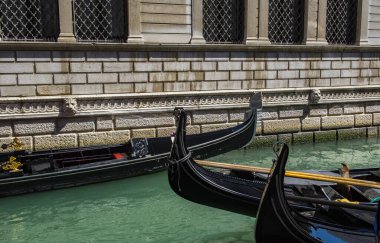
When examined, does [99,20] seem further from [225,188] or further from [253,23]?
[225,188]

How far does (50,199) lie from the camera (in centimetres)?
497

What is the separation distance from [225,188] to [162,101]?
12.0ft

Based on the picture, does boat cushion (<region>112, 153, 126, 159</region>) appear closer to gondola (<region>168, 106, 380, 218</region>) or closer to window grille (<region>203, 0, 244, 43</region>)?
gondola (<region>168, 106, 380, 218</region>)

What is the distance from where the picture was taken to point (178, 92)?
7031 mm

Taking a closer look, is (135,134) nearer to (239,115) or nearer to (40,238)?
(239,115)

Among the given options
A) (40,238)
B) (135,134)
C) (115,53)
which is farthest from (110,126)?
(40,238)

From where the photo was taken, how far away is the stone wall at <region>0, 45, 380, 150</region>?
621 cm

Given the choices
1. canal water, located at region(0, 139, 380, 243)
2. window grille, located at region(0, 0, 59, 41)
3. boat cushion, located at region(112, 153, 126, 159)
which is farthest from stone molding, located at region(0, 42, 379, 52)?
canal water, located at region(0, 139, 380, 243)

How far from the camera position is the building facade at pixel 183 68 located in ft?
20.5

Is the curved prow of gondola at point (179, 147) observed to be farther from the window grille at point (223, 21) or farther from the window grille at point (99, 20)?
the window grille at point (223, 21)

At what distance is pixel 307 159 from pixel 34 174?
13.3ft

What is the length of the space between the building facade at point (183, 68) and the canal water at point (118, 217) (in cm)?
143

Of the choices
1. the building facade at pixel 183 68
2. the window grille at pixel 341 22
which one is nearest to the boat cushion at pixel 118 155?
the building facade at pixel 183 68

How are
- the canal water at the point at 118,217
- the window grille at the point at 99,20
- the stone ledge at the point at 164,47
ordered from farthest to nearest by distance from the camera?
1. the window grille at the point at 99,20
2. the stone ledge at the point at 164,47
3. the canal water at the point at 118,217
